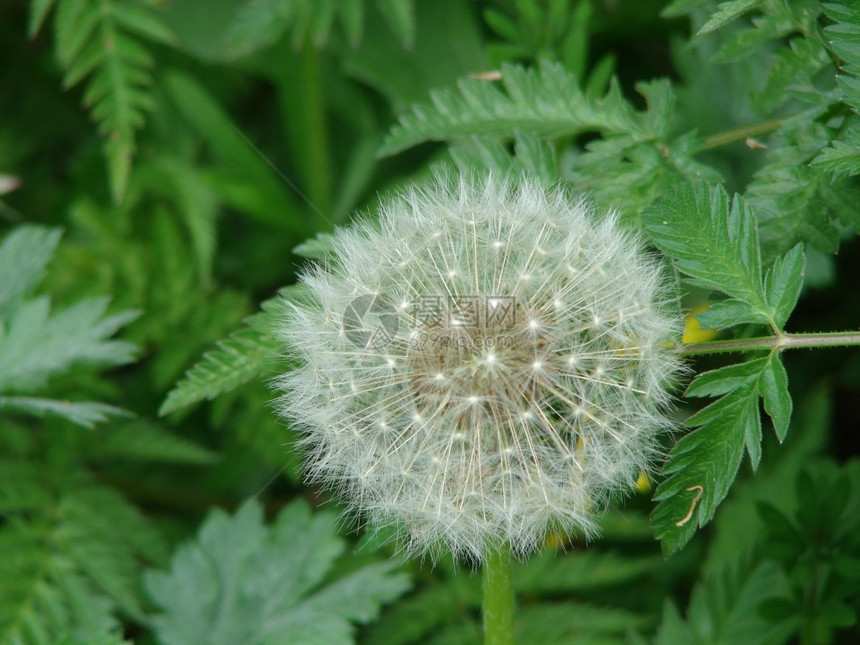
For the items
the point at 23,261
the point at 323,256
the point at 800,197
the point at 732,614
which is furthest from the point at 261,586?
the point at 800,197

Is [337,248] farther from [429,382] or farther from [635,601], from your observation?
[635,601]

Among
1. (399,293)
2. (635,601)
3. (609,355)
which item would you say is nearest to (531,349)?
(609,355)

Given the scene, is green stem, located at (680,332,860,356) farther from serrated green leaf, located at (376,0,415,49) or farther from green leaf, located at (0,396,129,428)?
serrated green leaf, located at (376,0,415,49)

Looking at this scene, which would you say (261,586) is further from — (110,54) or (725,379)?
(110,54)

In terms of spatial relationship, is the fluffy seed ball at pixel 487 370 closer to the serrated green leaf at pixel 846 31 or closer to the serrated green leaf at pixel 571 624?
the serrated green leaf at pixel 846 31

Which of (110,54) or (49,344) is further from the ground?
(110,54)
